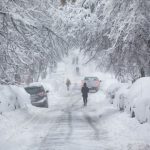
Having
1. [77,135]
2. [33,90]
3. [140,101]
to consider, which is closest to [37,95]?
[33,90]

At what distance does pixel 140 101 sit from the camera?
17141mm

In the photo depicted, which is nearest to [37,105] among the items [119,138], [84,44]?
[84,44]

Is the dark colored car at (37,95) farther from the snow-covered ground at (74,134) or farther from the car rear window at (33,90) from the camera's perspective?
the snow-covered ground at (74,134)

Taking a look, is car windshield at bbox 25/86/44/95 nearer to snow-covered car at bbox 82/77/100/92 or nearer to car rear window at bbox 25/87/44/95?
car rear window at bbox 25/87/44/95

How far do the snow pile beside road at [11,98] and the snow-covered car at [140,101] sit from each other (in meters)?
5.67

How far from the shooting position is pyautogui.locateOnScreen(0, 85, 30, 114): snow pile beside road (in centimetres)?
2205

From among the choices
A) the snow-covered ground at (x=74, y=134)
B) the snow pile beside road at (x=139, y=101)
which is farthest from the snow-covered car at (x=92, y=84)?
the snow-covered ground at (x=74, y=134)

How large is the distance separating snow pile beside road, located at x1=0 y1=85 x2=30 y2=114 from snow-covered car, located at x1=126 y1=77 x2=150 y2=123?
567 centimetres

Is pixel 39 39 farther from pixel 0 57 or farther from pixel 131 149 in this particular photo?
pixel 131 149

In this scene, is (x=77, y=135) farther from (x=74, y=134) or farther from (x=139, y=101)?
(x=139, y=101)

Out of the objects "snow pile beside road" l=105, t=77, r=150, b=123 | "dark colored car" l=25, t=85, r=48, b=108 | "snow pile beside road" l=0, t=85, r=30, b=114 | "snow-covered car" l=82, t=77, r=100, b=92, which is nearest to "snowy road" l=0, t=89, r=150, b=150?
"snow pile beside road" l=105, t=77, r=150, b=123

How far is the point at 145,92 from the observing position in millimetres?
17797

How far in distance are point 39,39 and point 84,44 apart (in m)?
14.5

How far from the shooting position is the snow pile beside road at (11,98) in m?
22.0
